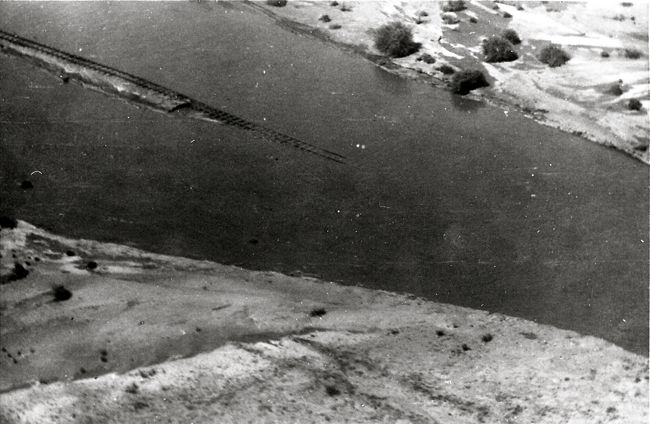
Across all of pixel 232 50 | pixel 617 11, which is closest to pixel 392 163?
pixel 232 50

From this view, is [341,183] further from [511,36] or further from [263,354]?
[511,36]

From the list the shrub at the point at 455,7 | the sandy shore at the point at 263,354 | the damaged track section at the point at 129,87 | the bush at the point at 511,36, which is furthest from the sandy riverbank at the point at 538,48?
the sandy shore at the point at 263,354

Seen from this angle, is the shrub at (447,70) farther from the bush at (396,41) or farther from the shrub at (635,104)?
the shrub at (635,104)

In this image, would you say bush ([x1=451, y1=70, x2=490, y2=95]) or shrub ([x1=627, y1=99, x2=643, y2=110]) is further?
bush ([x1=451, y1=70, x2=490, y2=95])

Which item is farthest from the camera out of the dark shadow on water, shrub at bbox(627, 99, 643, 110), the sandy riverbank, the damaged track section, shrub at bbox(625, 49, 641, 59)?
shrub at bbox(625, 49, 641, 59)

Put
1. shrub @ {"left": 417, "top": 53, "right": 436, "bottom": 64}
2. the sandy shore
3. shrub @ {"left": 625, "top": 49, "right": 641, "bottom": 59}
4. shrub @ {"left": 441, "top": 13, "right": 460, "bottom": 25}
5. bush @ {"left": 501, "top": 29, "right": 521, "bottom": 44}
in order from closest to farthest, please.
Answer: the sandy shore
shrub @ {"left": 625, "top": 49, "right": 641, "bottom": 59}
shrub @ {"left": 417, "top": 53, "right": 436, "bottom": 64}
bush @ {"left": 501, "top": 29, "right": 521, "bottom": 44}
shrub @ {"left": 441, "top": 13, "right": 460, "bottom": 25}

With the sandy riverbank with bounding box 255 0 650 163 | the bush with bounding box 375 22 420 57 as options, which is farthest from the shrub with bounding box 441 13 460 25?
the bush with bounding box 375 22 420 57

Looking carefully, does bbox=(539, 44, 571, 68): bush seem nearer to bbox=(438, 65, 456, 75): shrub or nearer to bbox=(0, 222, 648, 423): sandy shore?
bbox=(438, 65, 456, 75): shrub
